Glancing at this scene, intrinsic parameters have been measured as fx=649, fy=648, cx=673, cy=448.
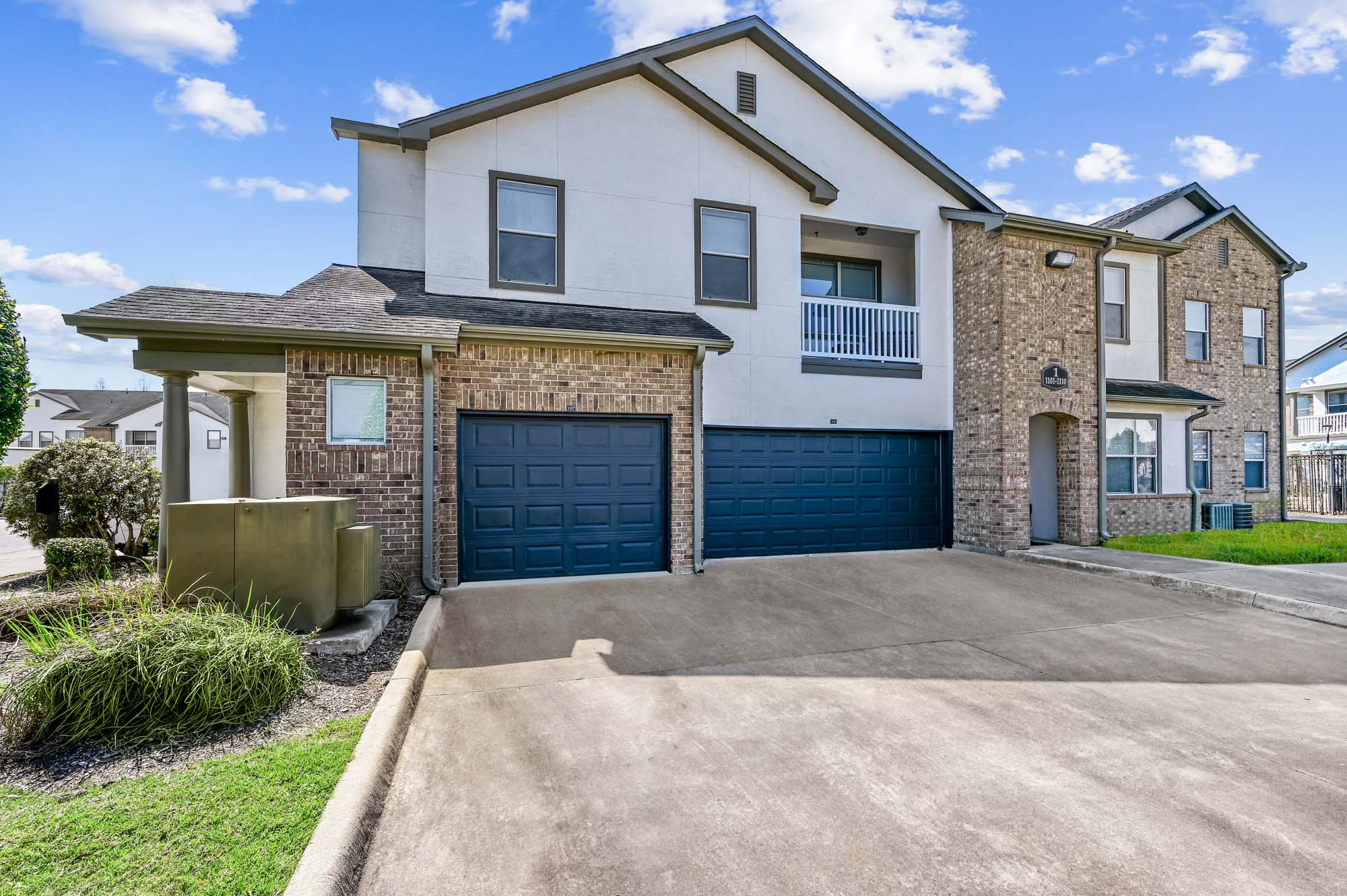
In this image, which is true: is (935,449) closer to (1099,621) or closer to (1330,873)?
(1099,621)

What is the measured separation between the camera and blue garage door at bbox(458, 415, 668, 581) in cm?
882

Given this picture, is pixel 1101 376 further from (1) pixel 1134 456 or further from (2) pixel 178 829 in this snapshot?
(2) pixel 178 829

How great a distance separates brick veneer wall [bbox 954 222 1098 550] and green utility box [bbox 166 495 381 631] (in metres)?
10.5

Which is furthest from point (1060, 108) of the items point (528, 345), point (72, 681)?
point (72, 681)

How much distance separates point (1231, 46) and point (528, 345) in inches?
499

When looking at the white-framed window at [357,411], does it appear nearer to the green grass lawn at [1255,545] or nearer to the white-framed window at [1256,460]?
the green grass lawn at [1255,545]

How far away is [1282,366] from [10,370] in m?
27.3

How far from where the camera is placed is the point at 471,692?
4977 mm

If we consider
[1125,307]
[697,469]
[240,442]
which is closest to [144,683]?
[697,469]

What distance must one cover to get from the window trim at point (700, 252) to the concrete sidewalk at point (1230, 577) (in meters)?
6.39

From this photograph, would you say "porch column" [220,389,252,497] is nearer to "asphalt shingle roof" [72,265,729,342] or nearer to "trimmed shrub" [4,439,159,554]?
"trimmed shrub" [4,439,159,554]

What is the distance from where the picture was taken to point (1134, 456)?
44.9 feet

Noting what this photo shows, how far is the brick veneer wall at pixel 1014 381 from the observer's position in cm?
1146

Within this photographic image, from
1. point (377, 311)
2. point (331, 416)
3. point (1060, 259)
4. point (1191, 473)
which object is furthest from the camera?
point (1191, 473)
